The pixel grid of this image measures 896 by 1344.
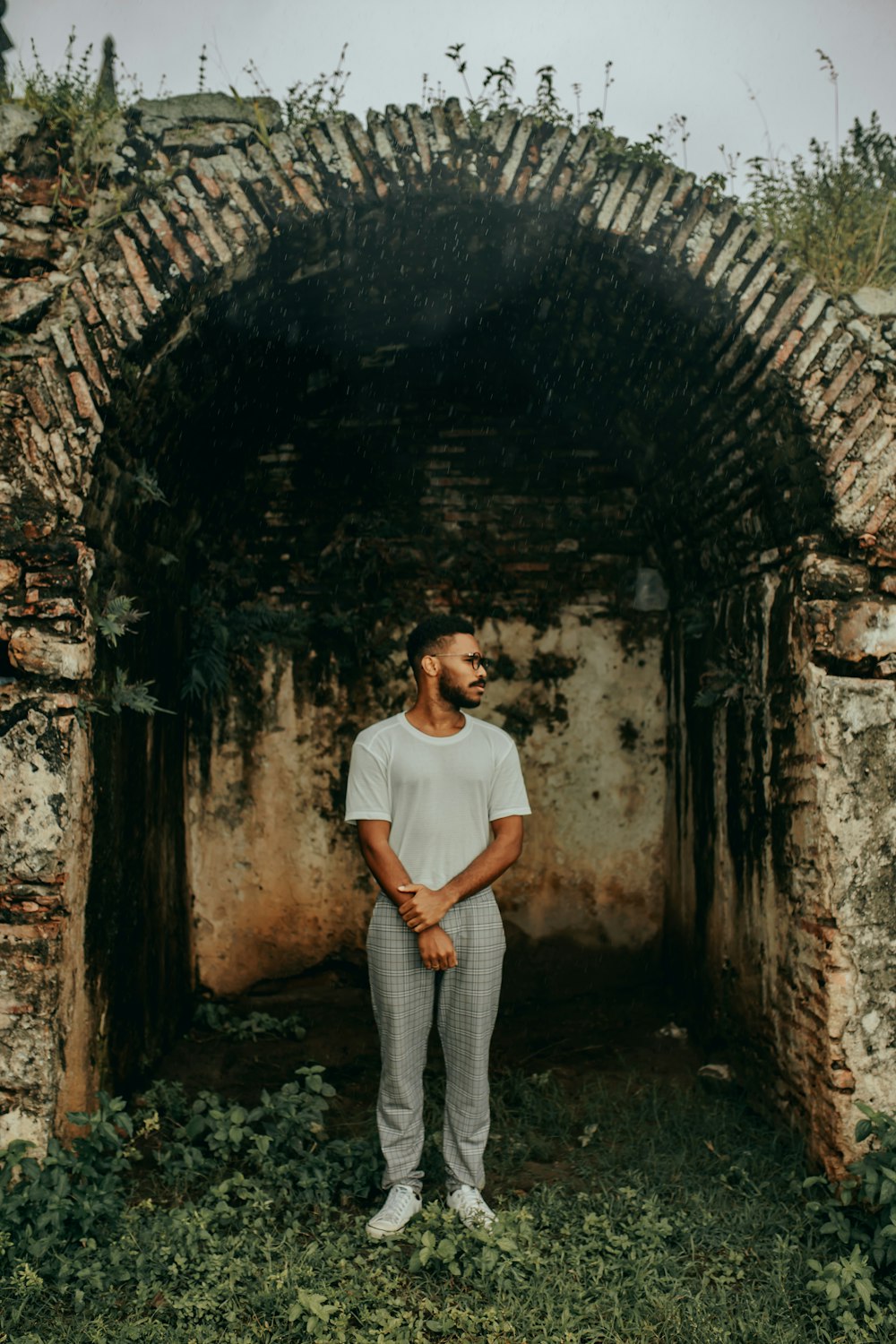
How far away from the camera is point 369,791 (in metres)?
3.29

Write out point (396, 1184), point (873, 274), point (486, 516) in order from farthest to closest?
point (486, 516), point (873, 274), point (396, 1184)

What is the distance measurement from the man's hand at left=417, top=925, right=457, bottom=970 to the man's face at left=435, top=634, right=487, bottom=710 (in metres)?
0.79

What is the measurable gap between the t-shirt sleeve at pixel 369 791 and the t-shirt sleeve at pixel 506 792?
1.22ft

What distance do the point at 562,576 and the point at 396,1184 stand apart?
3.32 metres

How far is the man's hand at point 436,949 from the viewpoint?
321 cm

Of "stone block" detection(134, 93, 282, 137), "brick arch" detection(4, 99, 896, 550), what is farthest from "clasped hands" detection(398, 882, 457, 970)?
"stone block" detection(134, 93, 282, 137)

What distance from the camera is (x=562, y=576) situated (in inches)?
218

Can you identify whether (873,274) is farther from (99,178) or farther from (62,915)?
(62,915)

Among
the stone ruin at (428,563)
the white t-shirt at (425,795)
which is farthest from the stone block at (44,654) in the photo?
the white t-shirt at (425,795)

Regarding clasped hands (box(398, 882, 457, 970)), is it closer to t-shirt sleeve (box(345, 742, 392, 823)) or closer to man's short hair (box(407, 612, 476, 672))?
t-shirt sleeve (box(345, 742, 392, 823))

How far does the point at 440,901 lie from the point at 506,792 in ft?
1.51

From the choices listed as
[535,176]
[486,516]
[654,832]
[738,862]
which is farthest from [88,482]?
[654,832]

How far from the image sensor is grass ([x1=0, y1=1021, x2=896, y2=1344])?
292 centimetres

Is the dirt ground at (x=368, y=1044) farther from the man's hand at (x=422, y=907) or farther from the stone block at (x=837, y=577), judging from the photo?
the stone block at (x=837, y=577)
